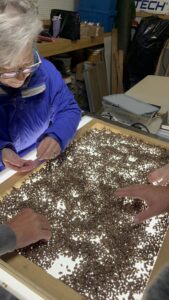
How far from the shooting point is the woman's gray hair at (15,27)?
1.07m

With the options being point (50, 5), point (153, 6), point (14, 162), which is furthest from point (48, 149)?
point (153, 6)

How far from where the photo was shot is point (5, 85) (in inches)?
52.7

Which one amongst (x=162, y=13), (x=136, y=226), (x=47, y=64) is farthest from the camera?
(x=162, y=13)

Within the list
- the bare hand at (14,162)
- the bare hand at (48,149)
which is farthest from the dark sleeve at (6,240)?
the bare hand at (48,149)

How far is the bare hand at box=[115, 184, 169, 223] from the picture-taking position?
3.93 feet

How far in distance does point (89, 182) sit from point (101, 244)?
1.31 ft

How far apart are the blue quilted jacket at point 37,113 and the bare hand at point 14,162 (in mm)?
58

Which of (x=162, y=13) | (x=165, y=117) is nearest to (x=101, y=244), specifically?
(x=165, y=117)

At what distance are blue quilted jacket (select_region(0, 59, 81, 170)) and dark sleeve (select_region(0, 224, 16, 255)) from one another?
58cm

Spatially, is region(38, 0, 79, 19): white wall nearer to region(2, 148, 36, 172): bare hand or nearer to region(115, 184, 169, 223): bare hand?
region(2, 148, 36, 172): bare hand

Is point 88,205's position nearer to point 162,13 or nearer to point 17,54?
point 17,54

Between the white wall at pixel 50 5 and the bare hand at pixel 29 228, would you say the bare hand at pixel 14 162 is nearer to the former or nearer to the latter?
the bare hand at pixel 29 228

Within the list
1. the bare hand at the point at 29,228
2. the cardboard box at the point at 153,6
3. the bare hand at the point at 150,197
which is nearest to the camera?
the bare hand at the point at 29,228

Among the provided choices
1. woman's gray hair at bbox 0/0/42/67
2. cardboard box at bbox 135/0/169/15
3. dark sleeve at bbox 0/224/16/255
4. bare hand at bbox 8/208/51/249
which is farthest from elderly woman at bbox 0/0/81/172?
cardboard box at bbox 135/0/169/15
